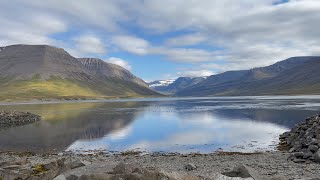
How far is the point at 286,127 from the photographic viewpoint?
225 feet

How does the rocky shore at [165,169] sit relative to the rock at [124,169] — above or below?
below

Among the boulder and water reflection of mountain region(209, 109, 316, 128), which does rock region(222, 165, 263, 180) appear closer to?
the boulder

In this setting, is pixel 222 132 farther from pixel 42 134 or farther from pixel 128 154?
pixel 42 134

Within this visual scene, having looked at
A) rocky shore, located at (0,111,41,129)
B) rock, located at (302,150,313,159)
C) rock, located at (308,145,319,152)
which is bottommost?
rocky shore, located at (0,111,41,129)

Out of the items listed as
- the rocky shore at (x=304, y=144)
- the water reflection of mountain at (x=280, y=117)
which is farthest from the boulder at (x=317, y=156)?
the water reflection of mountain at (x=280, y=117)

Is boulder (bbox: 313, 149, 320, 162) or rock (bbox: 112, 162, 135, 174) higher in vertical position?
rock (bbox: 112, 162, 135, 174)

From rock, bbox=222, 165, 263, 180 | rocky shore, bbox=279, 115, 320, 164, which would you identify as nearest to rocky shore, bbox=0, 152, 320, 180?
rock, bbox=222, 165, 263, 180

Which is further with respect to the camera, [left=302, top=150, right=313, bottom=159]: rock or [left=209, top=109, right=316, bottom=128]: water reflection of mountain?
[left=209, top=109, right=316, bottom=128]: water reflection of mountain

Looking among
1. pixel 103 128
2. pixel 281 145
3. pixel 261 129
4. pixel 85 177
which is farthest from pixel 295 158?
pixel 103 128

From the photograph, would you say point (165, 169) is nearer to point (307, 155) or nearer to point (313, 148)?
point (307, 155)

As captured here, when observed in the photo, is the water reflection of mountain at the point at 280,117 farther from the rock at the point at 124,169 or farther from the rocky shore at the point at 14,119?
the rock at the point at 124,169

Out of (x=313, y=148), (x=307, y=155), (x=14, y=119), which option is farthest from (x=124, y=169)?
(x=14, y=119)

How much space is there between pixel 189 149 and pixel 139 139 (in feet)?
46.0

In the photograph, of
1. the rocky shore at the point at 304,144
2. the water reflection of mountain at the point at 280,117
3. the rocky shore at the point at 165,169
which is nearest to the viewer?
the rocky shore at the point at 165,169
